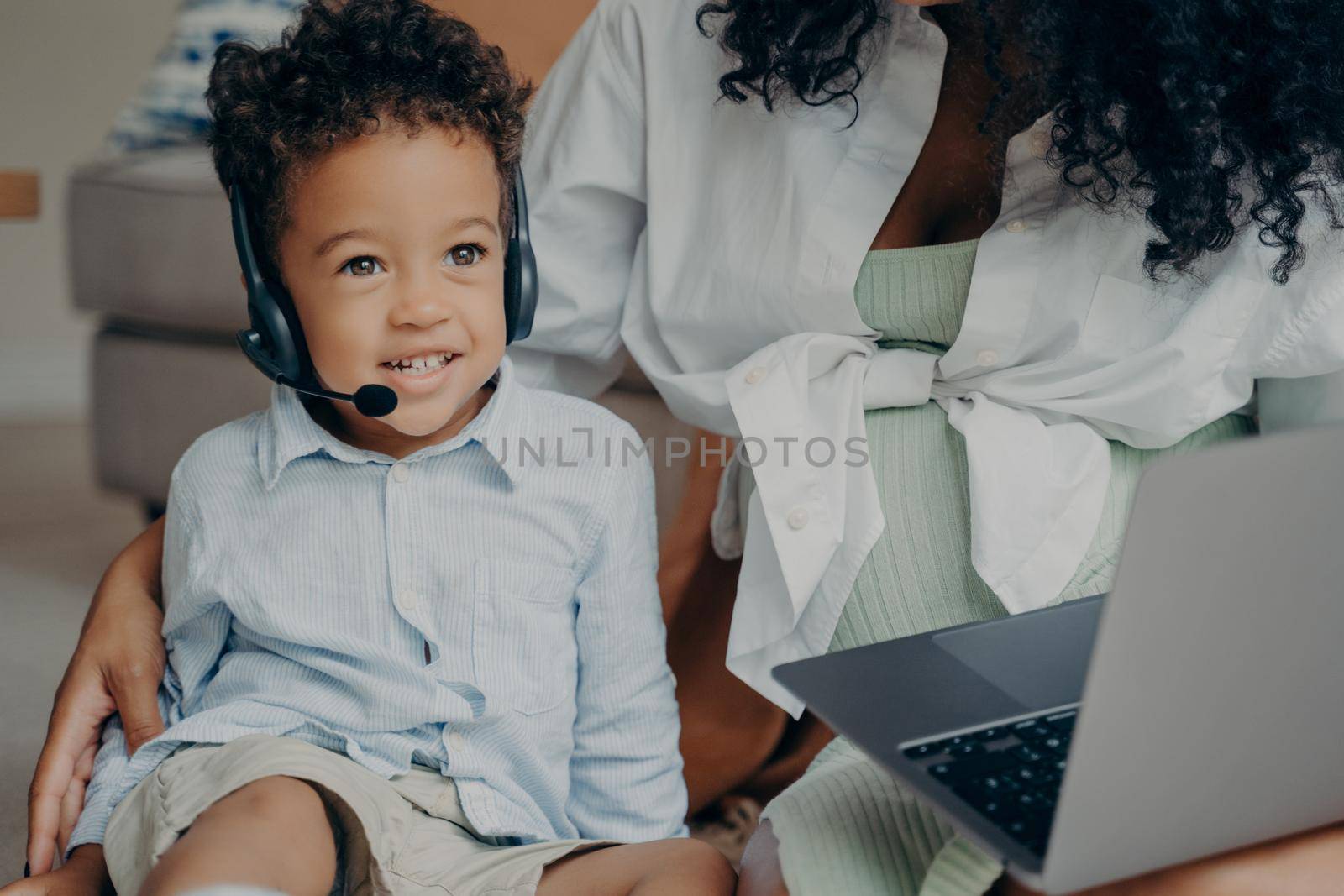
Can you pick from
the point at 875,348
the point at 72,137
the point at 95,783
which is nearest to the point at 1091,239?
the point at 875,348

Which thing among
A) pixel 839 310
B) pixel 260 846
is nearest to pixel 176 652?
pixel 260 846

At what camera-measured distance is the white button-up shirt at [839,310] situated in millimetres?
853

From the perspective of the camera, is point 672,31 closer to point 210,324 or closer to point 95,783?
point 95,783

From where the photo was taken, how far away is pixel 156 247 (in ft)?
5.69

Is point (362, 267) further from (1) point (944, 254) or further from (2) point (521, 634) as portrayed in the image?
(1) point (944, 254)

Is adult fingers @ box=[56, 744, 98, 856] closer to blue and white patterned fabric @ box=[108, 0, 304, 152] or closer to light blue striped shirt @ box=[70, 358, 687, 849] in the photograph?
light blue striped shirt @ box=[70, 358, 687, 849]

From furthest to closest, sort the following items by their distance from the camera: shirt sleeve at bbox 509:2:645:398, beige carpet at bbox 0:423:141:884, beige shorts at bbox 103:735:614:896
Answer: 1. beige carpet at bbox 0:423:141:884
2. shirt sleeve at bbox 509:2:645:398
3. beige shorts at bbox 103:735:614:896

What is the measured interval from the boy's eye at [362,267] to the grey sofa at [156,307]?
947mm

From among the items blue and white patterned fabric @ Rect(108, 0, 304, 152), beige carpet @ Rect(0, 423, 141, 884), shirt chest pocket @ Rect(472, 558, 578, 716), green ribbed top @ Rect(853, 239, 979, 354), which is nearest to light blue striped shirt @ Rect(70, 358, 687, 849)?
shirt chest pocket @ Rect(472, 558, 578, 716)

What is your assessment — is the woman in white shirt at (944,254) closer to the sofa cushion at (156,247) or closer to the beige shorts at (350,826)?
the beige shorts at (350,826)

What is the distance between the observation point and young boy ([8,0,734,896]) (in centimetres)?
77

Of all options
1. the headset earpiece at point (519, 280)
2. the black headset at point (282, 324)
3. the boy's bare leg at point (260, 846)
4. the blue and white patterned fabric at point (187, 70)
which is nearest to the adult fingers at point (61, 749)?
the boy's bare leg at point (260, 846)

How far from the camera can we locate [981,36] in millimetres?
938

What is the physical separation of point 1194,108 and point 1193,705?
1.56 ft
